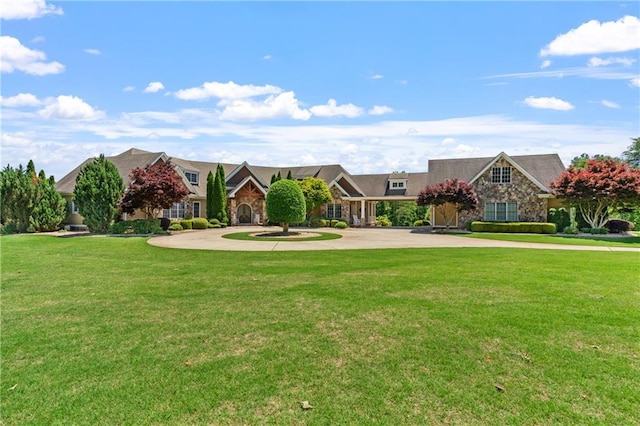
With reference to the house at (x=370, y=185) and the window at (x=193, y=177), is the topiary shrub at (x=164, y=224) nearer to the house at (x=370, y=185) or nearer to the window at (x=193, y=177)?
the house at (x=370, y=185)

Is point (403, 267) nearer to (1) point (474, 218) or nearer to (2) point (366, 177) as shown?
(1) point (474, 218)

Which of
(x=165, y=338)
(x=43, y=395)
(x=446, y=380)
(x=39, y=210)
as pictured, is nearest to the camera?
(x=43, y=395)

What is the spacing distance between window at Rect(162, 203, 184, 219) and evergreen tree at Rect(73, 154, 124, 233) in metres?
6.92

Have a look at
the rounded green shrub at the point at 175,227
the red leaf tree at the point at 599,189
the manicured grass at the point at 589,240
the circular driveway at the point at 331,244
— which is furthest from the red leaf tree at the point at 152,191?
the red leaf tree at the point at 599,189

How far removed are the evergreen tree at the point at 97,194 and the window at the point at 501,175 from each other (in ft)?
91.7

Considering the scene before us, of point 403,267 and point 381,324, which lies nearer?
point 381,324

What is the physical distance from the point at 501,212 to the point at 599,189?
7632 mm

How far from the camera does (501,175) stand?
1273 inches

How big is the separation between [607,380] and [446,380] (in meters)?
1.68

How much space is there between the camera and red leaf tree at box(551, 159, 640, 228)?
24.9 meters

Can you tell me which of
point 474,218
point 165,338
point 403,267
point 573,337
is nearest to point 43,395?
point 165,338

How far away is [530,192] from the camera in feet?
103

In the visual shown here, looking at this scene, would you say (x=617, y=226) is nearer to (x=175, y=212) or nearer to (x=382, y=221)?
(x=382, y=221)

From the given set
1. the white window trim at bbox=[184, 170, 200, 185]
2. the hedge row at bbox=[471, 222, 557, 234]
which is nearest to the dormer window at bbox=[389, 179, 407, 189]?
the hedge row at bbox=[471, 222, 557, 234]
